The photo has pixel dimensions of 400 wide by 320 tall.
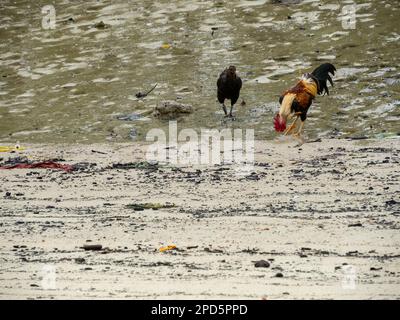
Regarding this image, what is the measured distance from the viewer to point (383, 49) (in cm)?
1756

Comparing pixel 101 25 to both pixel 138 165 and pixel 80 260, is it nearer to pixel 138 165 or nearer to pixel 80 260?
pixel 138 165

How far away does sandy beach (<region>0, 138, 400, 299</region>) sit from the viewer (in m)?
6.70

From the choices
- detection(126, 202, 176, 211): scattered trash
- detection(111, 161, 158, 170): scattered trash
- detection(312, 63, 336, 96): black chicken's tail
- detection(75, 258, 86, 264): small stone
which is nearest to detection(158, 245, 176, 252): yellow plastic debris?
detection(75, 258, 86, 264): small stone

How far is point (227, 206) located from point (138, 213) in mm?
1020

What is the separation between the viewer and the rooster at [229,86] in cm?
1546

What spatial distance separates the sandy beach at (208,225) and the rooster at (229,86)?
6.28 feet

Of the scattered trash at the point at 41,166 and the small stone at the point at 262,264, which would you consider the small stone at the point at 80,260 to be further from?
the scattered trash at the point at 41,166

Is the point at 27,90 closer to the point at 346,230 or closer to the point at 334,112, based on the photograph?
the point at 334,112

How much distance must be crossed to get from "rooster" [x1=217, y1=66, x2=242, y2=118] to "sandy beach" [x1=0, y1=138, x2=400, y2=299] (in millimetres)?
1914

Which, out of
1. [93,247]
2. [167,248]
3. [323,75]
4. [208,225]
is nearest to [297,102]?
[323,75]

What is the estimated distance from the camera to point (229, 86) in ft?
50.8

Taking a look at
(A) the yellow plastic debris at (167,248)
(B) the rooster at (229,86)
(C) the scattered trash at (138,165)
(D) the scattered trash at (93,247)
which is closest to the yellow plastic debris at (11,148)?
(C) the scattered trash at (138,165)
